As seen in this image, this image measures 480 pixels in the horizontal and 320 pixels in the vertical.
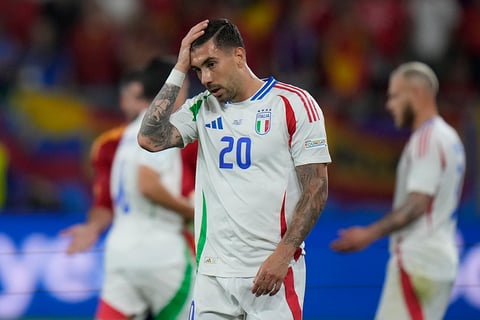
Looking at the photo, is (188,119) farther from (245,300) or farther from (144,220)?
(144,220)

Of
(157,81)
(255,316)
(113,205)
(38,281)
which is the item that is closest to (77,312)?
(38,281)

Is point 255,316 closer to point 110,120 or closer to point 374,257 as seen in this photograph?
point 374,257

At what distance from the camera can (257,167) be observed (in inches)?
221

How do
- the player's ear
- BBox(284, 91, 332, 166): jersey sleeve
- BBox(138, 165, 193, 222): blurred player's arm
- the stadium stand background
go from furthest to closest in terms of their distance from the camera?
the stadium stand background < BBox(138, 165, 193, 222): blurred player's arm < the player's ear < BBox(284, 91, 332, 166): jersey sleeve

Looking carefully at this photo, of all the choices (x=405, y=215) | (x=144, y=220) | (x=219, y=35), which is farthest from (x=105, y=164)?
(x=219, y=35)

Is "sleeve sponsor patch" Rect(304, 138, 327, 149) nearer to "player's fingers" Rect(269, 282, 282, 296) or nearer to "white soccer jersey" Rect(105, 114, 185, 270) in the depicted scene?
"player's fingers" Rect(269, 282, 282, 296)

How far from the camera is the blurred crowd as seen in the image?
14273mm

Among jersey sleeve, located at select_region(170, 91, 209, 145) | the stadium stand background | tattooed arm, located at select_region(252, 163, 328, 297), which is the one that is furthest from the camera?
the stadium stand background

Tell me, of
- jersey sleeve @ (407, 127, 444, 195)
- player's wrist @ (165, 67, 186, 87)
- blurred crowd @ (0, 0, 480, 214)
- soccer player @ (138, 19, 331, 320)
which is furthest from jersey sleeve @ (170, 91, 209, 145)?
blurred crowd @ (0, 0, 480, 214)

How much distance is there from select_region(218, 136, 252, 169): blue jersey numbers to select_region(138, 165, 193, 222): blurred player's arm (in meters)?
1.52

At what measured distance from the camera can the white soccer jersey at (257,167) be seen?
220 inches

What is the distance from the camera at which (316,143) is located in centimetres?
554

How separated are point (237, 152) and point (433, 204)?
224cm

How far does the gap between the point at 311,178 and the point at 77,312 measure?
210 inches
